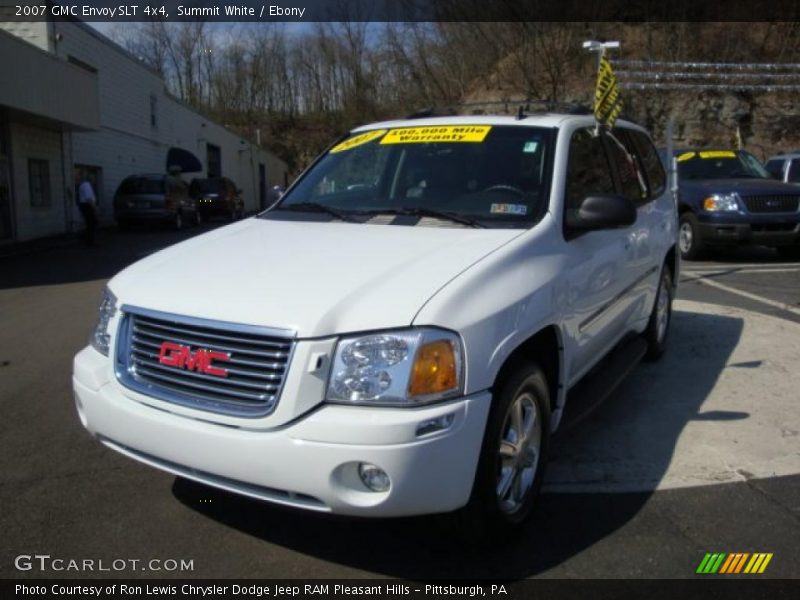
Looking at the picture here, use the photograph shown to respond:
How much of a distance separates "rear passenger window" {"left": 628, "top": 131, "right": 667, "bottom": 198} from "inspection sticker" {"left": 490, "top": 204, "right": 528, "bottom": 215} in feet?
6.98

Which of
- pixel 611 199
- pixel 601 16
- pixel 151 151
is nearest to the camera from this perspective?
pixel 611 199

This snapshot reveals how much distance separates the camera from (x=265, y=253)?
11.1ft

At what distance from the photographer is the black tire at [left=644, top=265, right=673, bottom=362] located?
5652 millimetres

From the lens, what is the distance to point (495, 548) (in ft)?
10.0

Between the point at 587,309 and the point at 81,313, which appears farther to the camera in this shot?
the point at 81,313

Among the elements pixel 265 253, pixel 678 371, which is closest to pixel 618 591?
pixel 265 253

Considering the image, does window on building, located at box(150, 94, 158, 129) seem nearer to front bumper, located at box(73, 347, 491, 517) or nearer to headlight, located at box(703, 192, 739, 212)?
headlight, located at box(703, 192, 739, 212)

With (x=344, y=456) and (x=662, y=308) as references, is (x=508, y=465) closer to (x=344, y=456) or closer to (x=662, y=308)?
(x=344, y=456)

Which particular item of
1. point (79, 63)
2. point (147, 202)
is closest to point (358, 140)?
point (147, 202)

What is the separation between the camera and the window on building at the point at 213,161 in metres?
38.3

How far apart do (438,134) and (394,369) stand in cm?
219

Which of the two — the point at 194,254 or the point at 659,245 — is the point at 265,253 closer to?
the point at 194,254

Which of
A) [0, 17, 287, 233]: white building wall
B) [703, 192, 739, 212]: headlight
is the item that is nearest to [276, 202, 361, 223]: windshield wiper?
[703, 192, 739, 212]: headlight

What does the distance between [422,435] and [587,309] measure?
1.58 meters
